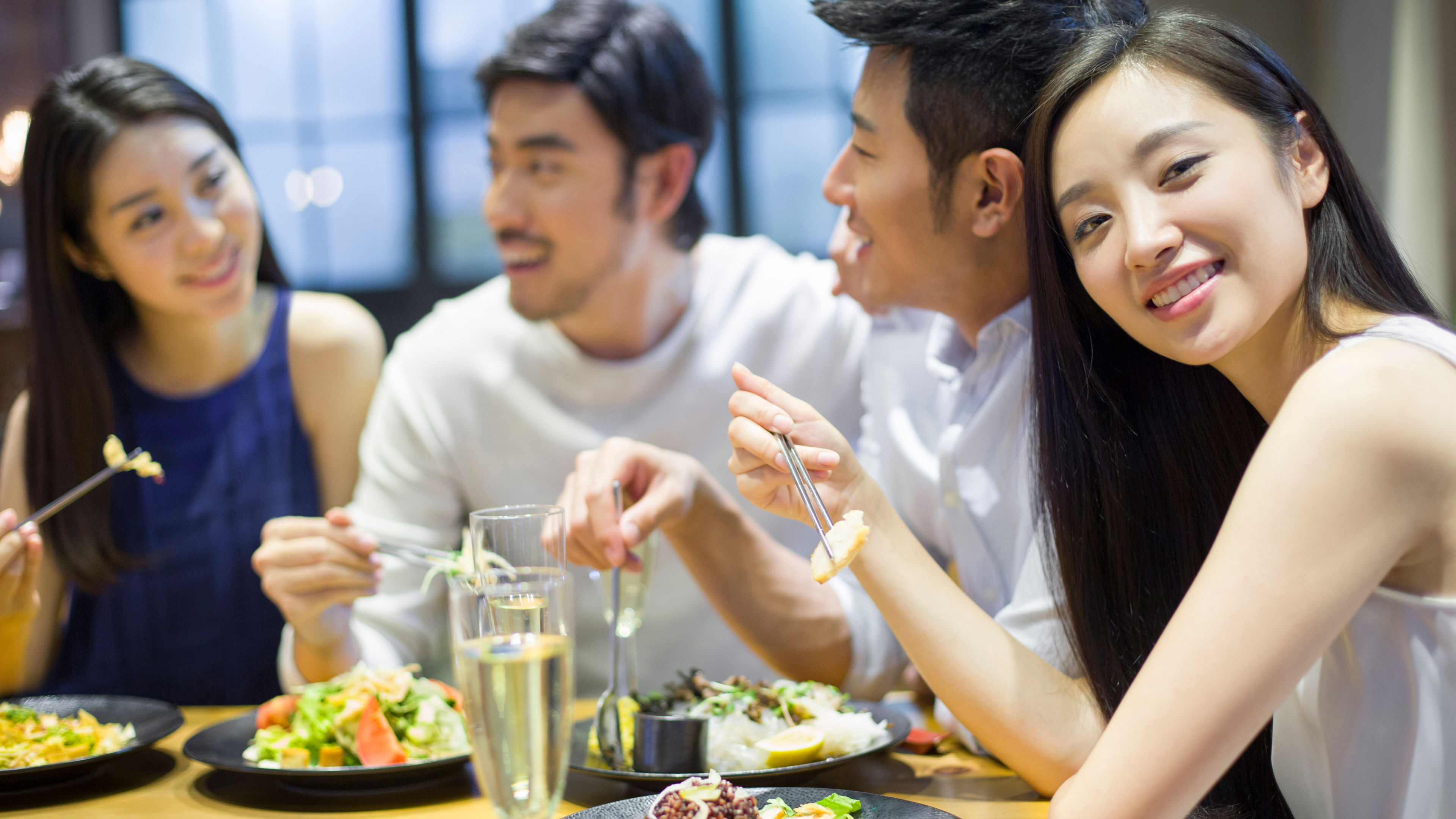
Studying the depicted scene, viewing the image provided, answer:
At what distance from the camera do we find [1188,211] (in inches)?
40.1

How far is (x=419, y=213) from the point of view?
6.95 meters

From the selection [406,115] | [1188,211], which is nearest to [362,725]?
[1188,211]

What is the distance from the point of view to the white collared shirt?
1448 millimetres

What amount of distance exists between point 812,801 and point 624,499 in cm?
59

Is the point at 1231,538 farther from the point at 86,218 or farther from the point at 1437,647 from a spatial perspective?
the point at 86,218

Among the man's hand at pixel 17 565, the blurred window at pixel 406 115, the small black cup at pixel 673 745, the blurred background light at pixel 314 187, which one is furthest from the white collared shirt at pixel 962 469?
the blurred background light at pixel 314 187

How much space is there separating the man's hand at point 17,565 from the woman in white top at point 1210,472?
115cm

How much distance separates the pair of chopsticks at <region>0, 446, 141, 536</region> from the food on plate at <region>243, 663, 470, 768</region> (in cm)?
40

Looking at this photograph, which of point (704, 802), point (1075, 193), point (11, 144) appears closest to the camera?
point (704, 802)

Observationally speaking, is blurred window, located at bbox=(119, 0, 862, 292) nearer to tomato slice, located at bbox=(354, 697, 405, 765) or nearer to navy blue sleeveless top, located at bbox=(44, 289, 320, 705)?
navy blue sleeveless top, located at bbox=(44, 289, 320, 705)

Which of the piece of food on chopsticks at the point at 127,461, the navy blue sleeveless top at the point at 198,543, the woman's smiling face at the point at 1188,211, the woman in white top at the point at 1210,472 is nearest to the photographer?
the woman in white top at the point at 1210,472

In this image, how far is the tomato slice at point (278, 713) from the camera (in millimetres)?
1470

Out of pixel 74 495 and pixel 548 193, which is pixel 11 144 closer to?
pixel 548 193

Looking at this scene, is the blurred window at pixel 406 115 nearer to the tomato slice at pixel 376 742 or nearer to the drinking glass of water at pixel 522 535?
the tomato slice at pixel 376 742
